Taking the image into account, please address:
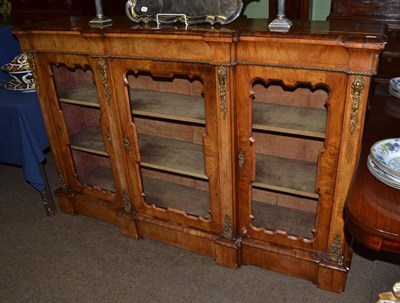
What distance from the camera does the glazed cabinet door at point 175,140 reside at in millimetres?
1868

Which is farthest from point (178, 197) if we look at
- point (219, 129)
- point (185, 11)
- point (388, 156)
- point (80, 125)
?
point (388, 156)

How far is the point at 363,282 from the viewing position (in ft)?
6.73

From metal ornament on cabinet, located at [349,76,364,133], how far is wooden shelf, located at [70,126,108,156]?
1.41m

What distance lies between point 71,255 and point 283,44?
5.63 ft

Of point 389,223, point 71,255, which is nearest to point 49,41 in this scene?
point 71,255

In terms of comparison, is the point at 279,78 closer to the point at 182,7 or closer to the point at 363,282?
the point at 182,7

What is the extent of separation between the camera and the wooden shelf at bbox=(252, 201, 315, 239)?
6.82ft

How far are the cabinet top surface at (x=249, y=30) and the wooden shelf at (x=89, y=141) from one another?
0.71 meters

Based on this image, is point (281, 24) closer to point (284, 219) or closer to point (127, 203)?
point (284, 219)

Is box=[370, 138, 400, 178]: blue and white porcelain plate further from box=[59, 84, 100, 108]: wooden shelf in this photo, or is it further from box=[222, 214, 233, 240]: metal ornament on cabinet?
box=[59, 84, 100, 108]: wooden shelf

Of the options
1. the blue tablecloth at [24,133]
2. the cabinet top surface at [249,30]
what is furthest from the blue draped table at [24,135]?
the cabinet top surface at [249,30]

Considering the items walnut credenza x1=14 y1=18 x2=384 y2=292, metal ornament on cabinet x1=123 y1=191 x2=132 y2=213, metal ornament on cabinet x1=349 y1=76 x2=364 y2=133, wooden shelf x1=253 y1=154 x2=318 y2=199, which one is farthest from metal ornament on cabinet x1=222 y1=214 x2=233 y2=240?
metal ornament on cabinet x1=349 y1=76 x2=364 y2=133

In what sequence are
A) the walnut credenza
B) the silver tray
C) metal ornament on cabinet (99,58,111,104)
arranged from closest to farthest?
the walnut credenza, the silver tray, metal ornament on cabinet (99,58,111,104)

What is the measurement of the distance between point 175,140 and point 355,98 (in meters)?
1.18
